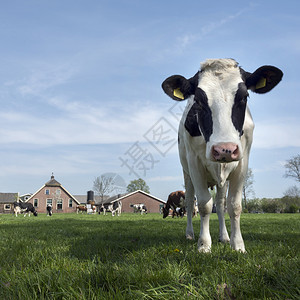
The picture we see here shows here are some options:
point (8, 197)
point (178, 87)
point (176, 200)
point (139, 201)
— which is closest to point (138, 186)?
point (139, 201)

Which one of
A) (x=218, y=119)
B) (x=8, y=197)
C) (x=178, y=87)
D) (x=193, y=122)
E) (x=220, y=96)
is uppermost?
(x=178, y=87)

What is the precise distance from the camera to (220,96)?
4059 mm

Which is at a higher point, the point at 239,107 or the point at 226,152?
the point at 239,107

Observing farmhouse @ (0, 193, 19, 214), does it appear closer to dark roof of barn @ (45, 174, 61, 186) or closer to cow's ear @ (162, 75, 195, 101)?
dark roof of barn @ (45, 174, 61, 186)

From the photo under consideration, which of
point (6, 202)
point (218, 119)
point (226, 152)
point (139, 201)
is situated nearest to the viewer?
point (226, 152)

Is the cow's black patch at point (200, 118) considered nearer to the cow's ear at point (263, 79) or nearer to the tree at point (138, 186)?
the cow's ear at point (263, 79)

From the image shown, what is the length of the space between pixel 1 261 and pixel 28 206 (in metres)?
37.8

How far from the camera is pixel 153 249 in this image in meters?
3.99

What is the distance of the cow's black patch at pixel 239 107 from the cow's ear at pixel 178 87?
0.74m

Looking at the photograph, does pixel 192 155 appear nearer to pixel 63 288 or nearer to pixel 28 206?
pixel 63 288

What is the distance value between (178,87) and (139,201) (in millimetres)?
65478

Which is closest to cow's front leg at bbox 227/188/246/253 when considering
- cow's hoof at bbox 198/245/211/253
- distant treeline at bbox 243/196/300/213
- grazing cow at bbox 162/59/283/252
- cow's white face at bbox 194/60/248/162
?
grazing cow at bbox 162/59/283/252

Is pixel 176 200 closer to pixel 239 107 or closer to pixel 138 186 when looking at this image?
pixel 239 107

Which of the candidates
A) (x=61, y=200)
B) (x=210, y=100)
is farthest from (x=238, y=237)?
→ (x=61, y=200)
